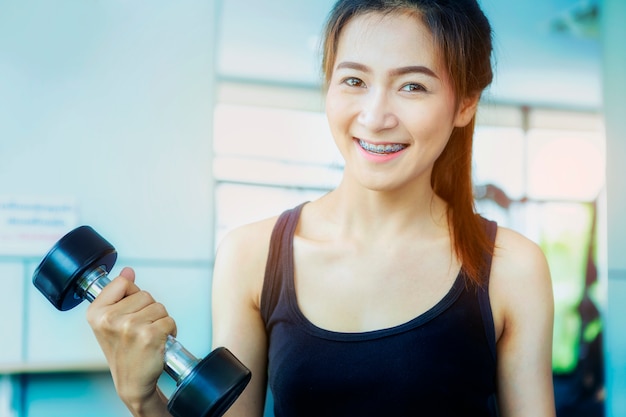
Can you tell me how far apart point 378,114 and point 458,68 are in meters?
0.16

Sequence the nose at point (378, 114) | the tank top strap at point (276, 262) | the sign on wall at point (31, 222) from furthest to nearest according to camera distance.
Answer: the sign on wall at point (31, 222)
the tank top strap at point (276, 262)
the nose at point (378, 114)

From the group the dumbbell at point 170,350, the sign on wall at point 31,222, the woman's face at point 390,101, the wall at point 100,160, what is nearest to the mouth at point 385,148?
→ the woman's face at point 390,101

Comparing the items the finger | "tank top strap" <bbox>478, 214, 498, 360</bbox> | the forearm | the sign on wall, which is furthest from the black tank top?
the sign on wall

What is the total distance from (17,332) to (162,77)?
0.79 metres

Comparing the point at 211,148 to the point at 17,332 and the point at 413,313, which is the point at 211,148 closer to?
the point at 17,332

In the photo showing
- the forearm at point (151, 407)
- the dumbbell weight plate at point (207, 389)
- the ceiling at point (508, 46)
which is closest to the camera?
the dumbbell weight plate at point (207, 389)

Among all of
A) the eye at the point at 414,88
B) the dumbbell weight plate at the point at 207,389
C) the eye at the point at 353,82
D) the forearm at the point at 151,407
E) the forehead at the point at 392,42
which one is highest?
the forehead at the point at 392,42

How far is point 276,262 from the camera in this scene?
1139 mm

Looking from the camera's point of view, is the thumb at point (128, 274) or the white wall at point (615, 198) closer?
the thumb at point (128, 274)

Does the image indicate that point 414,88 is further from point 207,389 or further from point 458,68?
point 207,389

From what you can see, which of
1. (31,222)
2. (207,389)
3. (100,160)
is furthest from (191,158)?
(207,389)

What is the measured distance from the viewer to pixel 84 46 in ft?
6.20

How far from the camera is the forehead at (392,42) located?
1.03m

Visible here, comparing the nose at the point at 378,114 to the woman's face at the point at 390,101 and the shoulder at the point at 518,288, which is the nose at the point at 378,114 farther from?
the shoulder at the point at 518,288
